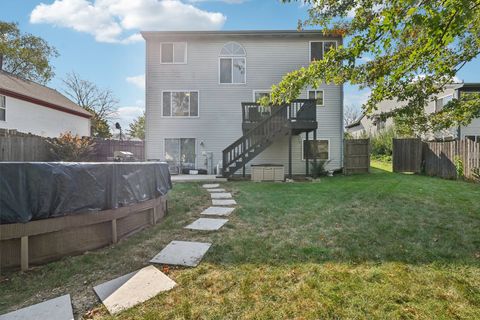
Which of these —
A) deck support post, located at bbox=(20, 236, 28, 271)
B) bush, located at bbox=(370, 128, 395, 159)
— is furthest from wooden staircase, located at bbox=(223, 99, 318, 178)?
bush, located at bbox=(370, 128, 395, 159)

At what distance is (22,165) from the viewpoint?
9.08 ft

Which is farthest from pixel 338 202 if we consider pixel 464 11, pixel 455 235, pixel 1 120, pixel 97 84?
pixel 97 84

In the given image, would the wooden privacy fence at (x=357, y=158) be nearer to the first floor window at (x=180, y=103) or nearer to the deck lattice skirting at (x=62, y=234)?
the first floor window at (x=180, y=103)

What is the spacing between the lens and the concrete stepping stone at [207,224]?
14.0ft

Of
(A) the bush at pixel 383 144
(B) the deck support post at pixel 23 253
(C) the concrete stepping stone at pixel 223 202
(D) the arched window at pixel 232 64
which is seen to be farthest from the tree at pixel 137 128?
(B) the deck support post at pixel 23 253

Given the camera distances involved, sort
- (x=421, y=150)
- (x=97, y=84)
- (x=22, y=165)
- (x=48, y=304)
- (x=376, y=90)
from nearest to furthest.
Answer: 1. (x=48, y=304)
2. (x=22, y=165)
3. (x=376, y=90)
4. (x=421, y=150)
5. (x=97, y=84)

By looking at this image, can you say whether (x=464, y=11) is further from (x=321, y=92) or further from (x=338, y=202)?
(x=321, y=92)

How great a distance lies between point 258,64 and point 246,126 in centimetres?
349

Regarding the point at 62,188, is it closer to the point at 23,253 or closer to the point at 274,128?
the point at 23,253

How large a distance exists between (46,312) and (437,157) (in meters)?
12.8

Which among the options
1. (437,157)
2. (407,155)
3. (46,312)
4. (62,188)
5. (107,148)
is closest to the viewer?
(46,312)

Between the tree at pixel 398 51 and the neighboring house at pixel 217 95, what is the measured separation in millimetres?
5526

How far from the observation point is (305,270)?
271cm

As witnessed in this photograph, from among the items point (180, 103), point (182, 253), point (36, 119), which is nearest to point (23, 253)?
point (182, 253)
